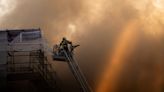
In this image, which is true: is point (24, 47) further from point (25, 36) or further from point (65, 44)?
point (65, 44)

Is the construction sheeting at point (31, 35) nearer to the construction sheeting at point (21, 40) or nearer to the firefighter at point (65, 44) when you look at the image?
the construction sheeting at point (21, 40)

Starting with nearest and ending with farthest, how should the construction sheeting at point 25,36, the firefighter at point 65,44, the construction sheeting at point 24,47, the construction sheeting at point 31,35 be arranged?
the firefighter at point 65,44
the construction sheeting at point 24,47
the construction sheeting at point 25,36
the construction sheeting at point 31,35

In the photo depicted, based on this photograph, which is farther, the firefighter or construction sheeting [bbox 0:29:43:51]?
construction sheeting [bbox 0:29:43:51]

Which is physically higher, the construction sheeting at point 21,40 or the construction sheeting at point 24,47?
the construction sheeting at point 21,40

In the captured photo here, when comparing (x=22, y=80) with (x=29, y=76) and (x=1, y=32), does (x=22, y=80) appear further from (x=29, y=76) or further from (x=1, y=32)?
(x=1, y=32)

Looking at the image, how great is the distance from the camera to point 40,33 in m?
53.4

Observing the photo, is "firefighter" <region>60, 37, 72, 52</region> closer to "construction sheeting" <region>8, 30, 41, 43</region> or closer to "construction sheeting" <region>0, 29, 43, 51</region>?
"construction sheeting" <region>0, 29, 43, 51</region>

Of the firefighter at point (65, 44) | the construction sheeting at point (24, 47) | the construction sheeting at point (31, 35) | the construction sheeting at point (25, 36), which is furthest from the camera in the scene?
the construction sheeting at point (31, 35)

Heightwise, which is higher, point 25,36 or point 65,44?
point 25,36

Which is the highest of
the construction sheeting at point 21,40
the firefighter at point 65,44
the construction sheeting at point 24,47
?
the construction sheeting at point 21,40

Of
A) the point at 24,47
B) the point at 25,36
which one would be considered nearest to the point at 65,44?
the point at 24,47

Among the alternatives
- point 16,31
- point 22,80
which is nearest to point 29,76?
point 22,80

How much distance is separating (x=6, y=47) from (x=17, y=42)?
4.16 ft

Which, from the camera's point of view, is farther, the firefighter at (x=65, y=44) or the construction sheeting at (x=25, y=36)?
the construction sheeting at (x=25, y=36)
